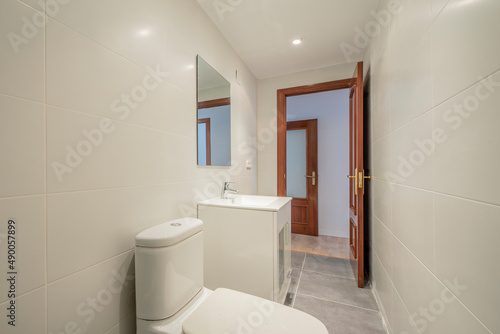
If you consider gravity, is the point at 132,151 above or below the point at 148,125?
below

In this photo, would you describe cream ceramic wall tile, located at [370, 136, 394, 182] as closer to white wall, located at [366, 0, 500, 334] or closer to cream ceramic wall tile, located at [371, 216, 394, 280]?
white wall, located at [366, 0, 500, 334]

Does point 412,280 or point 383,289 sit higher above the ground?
point 412,280

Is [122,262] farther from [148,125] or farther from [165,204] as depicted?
[148,125]

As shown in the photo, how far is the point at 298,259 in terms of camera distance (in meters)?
2.38

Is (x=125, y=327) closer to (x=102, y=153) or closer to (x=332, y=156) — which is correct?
(x=102, y=153)

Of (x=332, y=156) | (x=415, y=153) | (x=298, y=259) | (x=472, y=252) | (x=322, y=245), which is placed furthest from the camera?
(x=332, y=156)

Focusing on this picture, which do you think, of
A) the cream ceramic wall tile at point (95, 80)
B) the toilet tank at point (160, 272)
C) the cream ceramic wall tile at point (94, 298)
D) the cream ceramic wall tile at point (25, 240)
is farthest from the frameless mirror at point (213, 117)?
the cream ceramic wall tile at point (25, 240)

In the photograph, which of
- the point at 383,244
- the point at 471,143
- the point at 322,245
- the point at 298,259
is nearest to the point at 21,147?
the point at 471,143

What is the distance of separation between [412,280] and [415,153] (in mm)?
597

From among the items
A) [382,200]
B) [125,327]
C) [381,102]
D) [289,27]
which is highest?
[289,27]

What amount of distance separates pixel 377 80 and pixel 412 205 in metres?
1.10

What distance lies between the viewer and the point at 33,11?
643 mm

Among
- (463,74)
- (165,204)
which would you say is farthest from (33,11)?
(463,74)

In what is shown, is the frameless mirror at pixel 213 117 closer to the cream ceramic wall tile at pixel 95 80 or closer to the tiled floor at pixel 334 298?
the cream ceramic wall tile at pixel 95 80
